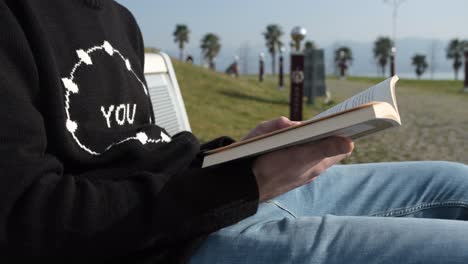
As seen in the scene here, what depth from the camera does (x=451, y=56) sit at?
62375mm

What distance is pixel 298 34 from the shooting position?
8.27m

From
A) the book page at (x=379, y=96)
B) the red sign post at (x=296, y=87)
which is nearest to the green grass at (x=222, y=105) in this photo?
the red sign post at (x=296, y=87)

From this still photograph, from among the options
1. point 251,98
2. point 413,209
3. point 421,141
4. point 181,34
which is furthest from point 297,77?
point 181,34

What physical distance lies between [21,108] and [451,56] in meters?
66.5

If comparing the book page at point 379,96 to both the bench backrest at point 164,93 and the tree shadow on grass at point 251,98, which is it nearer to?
the bench backrest at point 164,93

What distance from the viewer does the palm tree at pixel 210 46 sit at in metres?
60.0

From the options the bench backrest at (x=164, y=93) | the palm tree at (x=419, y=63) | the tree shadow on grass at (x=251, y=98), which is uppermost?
the bench backrest at (x=164, y=93)

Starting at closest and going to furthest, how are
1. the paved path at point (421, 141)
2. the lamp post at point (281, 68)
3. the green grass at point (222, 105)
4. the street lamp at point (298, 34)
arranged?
the paved path at point (421, 141), the green grass at point (222, 105), the street lamp at point (298, 34), the lamp post at point (281, 68)

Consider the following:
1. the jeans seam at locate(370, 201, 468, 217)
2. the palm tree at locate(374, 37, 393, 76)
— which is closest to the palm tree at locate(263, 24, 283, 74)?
the palm tree at locate(374, 37, 393, 76)

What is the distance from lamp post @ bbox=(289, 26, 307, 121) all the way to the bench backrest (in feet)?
17.9

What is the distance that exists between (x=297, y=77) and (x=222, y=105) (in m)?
2.40

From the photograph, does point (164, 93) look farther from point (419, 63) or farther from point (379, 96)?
point (419, 63)

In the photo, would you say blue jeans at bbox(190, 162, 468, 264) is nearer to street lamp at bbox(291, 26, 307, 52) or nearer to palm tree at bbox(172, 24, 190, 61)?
street lamp at bbox(291, 26, 307, 52)

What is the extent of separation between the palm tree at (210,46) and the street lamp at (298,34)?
170ft
